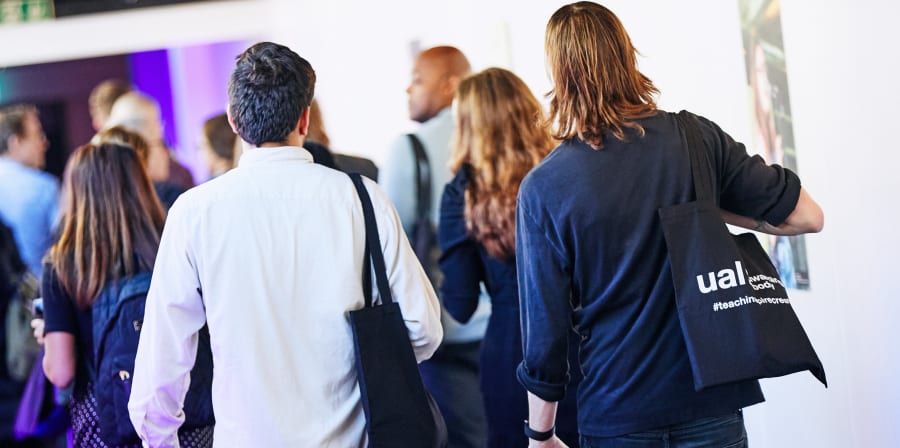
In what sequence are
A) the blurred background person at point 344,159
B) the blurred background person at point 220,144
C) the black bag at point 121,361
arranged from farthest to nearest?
the blurred background person at point 220,144 → the blurred background person at point 344,159 → the black bag at point 121,361

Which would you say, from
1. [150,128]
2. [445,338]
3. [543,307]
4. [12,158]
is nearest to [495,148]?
[445,338]

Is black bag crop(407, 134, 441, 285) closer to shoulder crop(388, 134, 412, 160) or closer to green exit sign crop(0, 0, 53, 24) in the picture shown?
shoulder crop(388, 134, 412, 160)

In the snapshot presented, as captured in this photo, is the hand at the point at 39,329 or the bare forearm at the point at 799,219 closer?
A: the bare forearm at the point at 799,219

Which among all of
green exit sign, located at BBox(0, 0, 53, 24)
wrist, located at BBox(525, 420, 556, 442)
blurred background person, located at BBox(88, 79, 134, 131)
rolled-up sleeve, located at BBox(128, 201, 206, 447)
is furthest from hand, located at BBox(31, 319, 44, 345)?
green exit sign, located at BBox(0, 0, 53, 24)

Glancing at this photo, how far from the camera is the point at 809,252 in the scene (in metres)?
3.20

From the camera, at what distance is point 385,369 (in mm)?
2328

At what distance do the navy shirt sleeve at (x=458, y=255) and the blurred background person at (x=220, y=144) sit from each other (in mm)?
1498

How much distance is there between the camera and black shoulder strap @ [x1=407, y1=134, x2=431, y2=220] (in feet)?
13.7

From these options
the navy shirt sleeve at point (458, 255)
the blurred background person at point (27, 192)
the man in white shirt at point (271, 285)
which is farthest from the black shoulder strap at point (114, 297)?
the blurred background person at point (27, 192)

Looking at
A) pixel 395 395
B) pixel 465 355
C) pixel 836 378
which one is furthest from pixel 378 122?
pixel 395 395

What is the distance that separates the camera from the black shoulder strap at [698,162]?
7.14 feet

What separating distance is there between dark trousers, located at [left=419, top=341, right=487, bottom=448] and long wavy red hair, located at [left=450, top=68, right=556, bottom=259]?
33.8 inches

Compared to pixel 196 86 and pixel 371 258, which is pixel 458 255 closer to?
pixel 371 258

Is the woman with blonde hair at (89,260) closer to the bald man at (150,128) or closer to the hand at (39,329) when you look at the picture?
the hand at (39,329)
